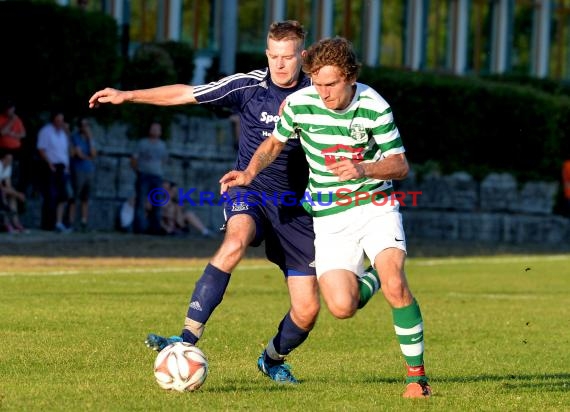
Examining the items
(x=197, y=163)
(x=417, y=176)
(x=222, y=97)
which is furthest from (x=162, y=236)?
(x=222, y=97)

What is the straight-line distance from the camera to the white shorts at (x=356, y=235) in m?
8.48

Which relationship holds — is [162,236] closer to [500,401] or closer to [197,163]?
[197,163]

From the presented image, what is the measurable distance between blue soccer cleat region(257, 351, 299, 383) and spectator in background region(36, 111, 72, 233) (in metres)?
14.5

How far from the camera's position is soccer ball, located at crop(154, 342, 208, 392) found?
27.1 ft

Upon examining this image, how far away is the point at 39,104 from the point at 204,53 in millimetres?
10343

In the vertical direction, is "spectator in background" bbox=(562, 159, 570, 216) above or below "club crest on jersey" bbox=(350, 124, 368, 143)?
below

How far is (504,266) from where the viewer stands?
23312 mm

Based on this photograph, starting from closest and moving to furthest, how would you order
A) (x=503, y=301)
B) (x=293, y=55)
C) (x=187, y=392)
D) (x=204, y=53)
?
(x=187, y=392), (x=293, y=55), (x=503, y=301), (x=204, y=53)

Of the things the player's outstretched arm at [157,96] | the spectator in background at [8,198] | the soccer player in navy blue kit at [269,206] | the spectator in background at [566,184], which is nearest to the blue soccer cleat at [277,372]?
the soccer player in navy blue kit at [269,206]

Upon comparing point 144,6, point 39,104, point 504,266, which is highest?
point 144,6

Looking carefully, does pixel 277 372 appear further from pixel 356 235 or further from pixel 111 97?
pixel 111 97

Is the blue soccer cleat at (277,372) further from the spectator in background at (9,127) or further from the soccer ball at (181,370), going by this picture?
the spectator in background at (9,127)

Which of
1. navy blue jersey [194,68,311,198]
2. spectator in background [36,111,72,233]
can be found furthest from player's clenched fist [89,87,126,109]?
spectator in background [36,111,72,233]

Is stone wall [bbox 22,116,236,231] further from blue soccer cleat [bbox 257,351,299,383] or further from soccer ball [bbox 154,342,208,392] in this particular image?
soccer ball [bbox 154,342,208,392]
